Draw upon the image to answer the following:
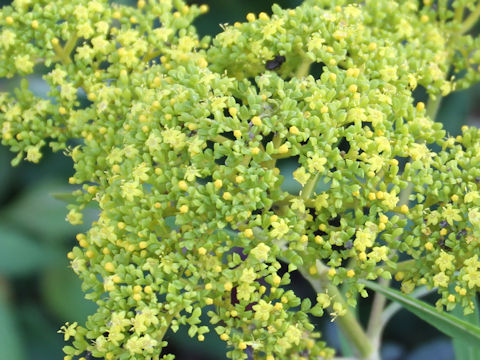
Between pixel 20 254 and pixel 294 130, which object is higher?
pixel 20 254

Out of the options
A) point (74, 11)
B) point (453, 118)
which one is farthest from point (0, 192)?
point (453, 118)

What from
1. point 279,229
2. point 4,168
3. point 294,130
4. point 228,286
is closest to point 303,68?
point 294,130

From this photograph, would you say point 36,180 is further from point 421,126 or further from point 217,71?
point 421,126

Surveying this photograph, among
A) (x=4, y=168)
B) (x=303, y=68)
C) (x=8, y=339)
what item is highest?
(x=4, y=168)

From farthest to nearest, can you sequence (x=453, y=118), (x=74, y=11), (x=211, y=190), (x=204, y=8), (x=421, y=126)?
1. (x=453, y=118)
2. (x=204, y=8)
3. (x=74, y=11)
4. (x=421, y=126)
5. (x=211, y=190)

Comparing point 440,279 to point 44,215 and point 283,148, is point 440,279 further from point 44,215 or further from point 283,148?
point 44,215

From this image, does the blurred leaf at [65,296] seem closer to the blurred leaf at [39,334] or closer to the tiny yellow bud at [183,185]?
the blurred leaf at [39,334]

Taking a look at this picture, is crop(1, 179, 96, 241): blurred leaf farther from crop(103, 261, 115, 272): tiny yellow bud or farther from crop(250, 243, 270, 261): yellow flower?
crop(250, 243, 270, 261): yellow flower

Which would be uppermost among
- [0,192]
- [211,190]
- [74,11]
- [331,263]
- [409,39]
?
[0,192]
